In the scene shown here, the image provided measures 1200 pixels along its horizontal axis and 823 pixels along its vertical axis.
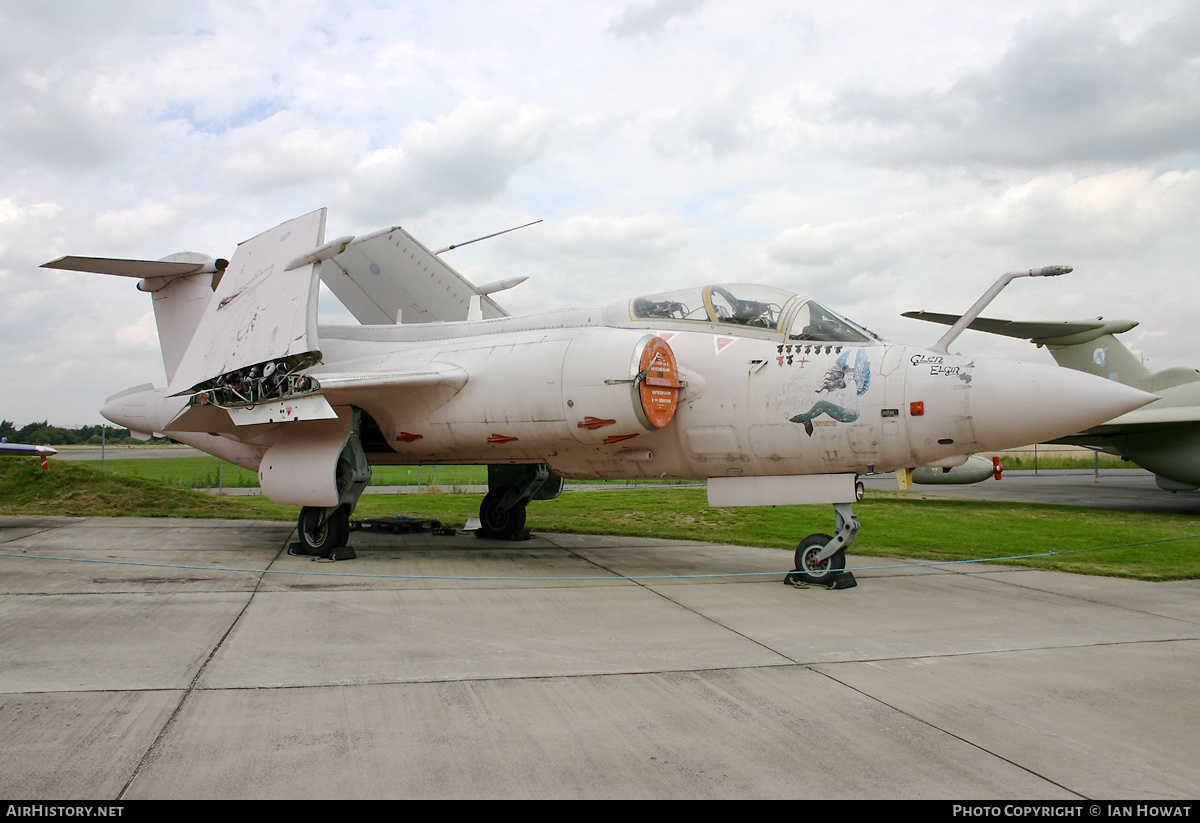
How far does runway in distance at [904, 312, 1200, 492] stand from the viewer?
1608 centimetres

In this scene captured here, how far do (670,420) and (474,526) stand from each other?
526 centimetres

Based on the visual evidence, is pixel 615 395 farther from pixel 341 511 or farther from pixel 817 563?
pixel 341 511

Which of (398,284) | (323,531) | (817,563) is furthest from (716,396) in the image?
(398,284)

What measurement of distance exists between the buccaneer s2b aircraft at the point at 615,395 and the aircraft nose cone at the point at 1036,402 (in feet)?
0.05

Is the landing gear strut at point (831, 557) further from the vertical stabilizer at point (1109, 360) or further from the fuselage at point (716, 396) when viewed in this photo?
the vertical stabilizer at point (1109, 360)

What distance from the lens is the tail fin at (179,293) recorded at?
11883 mm

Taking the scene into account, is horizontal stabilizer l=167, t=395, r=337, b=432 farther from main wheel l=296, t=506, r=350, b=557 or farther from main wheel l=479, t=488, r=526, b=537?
main wheel l=479, t=488, r=526, b=537

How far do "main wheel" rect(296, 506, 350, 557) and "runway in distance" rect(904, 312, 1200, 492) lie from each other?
11.9 meters

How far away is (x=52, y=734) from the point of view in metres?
A: 3.44

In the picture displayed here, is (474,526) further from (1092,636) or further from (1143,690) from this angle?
(1143,690)

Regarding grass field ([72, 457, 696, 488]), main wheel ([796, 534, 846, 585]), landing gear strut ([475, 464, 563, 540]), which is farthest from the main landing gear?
grass field ([72, 457, 696, 488])

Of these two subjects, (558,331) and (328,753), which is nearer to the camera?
(328,753)

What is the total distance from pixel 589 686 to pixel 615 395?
11.6ft
